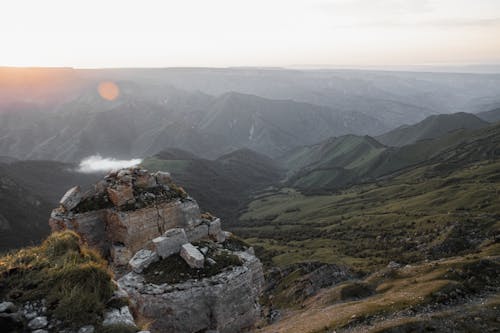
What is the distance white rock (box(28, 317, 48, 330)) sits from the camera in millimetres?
12008

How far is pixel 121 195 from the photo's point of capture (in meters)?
34.4

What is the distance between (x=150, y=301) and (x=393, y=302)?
82.8ft

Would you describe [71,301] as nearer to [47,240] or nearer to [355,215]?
[47,240]

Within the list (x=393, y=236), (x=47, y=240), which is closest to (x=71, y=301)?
(x=47, y=240)

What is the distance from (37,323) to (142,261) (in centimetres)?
1146

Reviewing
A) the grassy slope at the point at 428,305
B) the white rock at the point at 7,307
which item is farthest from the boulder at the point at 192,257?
the grassy slope at the point at 428,305

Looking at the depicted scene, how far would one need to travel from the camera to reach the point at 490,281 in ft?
118

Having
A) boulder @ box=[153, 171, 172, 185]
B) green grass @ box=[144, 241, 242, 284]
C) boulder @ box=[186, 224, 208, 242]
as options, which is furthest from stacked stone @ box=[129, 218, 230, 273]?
boulder @ box=[153, 171, 172, 185]

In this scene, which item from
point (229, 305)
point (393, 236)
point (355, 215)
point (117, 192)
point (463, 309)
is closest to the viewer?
point (229, 305)

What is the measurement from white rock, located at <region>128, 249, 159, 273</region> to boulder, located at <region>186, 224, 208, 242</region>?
10.1 meters

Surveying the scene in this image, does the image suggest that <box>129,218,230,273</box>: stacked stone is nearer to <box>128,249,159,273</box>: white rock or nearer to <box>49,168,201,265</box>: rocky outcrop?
<box>128,249,159,273</box>: white rock

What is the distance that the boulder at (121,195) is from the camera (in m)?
34.2

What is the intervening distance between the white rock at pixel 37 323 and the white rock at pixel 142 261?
36.3ft

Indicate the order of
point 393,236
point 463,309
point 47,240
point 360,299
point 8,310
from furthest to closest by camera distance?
point 393,236 < point 360,299 < point 463,309 < point 47,240 < point 8,310
